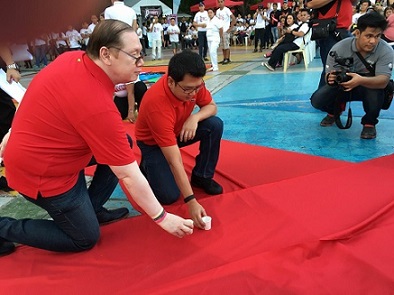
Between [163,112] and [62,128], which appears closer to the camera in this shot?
[62,128]

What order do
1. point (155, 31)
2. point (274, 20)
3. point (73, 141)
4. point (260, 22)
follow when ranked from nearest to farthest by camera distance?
point (73, 141), point (155, 31), point (260, 22), point (274, 20)

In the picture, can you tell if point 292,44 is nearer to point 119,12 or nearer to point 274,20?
point 119,12

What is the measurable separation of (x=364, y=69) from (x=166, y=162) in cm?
186

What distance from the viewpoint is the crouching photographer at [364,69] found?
110 inches

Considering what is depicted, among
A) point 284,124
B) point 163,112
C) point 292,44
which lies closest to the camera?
point 163,112

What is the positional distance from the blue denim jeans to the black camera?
2123 millimetres

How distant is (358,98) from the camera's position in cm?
314

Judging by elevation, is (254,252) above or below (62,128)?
below

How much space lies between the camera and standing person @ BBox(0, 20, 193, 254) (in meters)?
1.32

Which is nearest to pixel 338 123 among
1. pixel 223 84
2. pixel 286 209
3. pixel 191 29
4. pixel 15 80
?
pixel 286 209

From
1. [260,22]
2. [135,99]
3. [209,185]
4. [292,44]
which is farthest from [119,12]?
[260,22]

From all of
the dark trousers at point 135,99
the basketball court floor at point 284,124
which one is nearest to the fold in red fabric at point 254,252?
the basketball court floor at point 284,124

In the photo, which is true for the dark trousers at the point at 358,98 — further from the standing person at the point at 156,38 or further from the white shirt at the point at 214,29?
the standing person at the point at 156,38

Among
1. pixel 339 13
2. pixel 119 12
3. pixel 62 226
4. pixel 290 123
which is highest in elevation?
pixel 119 12
